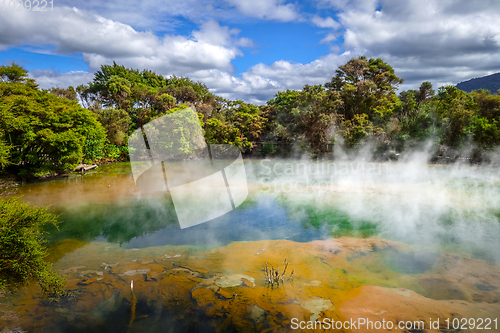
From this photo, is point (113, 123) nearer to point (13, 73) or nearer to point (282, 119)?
point (13, 73)

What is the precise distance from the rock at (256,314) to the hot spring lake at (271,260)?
2cm

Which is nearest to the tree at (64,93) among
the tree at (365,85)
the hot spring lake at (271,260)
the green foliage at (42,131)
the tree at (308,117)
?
the green foliage at (42,131)

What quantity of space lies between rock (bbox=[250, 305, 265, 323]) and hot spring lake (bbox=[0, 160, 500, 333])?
0.08 feet

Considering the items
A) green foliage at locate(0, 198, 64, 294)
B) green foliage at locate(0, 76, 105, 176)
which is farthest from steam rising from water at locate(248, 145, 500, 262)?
green foliage at locate(0, 76, 105, 176)

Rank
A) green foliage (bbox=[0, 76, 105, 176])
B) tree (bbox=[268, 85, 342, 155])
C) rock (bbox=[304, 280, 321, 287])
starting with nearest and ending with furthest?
rock (bbox=[304, 280, 321, 287]) → green foliage (bbox=[0, 76, 105, 176]) → tree (bbox=[268, 85, 342, 155])

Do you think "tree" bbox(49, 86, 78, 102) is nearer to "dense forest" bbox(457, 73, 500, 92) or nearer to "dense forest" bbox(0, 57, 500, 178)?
"dense forest" bbox(0, 57, 500, 178)

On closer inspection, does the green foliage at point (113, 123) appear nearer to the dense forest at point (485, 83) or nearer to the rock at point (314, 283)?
the rock at point (314, 283)

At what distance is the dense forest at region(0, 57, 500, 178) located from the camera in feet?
53.2

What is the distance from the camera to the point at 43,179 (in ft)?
56.9

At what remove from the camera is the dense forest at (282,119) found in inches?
639

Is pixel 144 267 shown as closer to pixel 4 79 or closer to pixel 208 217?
pixel 208 217

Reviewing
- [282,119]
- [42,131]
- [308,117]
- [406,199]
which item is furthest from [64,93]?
[406,199]

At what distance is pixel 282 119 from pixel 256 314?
87.4 feet

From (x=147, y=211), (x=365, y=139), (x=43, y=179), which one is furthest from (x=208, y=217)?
(x=365, y=139)
